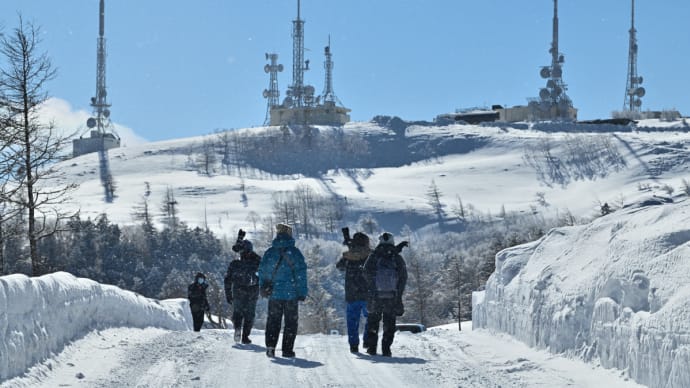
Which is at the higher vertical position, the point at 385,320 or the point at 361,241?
the point at 361,241

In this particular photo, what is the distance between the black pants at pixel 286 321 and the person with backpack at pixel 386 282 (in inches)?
42.7

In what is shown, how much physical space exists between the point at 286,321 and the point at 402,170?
163770mm

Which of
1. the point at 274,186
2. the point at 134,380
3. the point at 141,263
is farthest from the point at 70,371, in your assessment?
the point at 274,186

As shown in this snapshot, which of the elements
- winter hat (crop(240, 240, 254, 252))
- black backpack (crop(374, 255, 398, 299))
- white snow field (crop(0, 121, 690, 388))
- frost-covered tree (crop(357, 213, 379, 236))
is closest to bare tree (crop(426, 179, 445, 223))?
frost-covered tree (crop(357, 213, 379, 236))

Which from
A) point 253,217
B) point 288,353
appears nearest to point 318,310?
point 253,217

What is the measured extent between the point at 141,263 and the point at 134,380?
8945 centimetres

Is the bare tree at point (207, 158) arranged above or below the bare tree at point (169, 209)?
above

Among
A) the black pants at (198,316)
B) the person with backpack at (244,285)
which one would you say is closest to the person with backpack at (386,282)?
the person with backpack at (244,285)

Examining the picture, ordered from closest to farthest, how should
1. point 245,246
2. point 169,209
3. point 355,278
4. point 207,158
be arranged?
point 355,278 → point 245,246 → point 169,209 → point 207,158

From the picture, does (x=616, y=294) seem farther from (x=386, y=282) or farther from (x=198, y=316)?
(x=198, y=316)

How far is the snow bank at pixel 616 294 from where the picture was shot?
905cm

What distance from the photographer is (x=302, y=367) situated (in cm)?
1215

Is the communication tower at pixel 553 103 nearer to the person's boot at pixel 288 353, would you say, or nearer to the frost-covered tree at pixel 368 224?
the frost-covered tree at pixel 368 224

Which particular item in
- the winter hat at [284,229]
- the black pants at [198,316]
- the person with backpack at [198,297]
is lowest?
the black pants at [198,316]
